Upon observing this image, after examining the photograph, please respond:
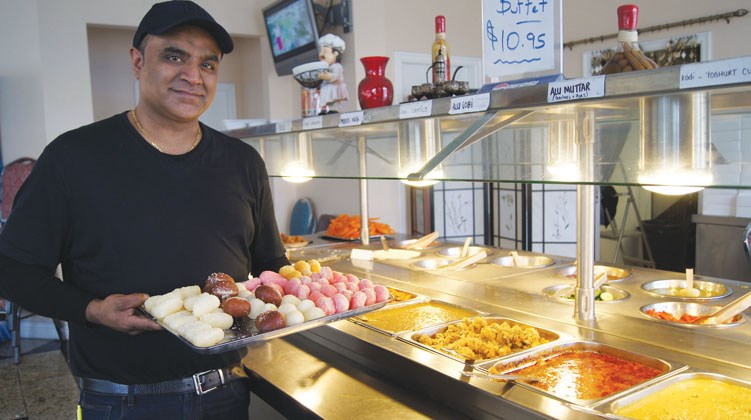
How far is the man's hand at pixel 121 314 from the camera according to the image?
149cm

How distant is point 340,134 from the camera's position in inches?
102

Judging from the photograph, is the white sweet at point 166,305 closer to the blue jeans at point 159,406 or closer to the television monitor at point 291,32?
the blue jeans at point 159,406

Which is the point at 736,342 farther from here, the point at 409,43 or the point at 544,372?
the point at 409,43

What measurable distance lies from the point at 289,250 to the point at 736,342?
2546mm

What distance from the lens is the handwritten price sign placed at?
1642 millimetres

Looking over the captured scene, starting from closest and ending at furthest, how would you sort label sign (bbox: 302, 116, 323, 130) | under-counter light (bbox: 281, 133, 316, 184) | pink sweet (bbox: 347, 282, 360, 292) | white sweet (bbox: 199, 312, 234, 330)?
white sweet (bbox: 199, 312, 234, 330) → pink sweet (bbox: 347, 282, 360, 292) → label sign (bbox: 302, 116, 323, 130) → under-counter light (bbox: 281, 133, 316, 184)

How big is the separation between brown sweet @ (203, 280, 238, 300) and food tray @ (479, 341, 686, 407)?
2.34ft

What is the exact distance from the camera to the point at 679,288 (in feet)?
7.90

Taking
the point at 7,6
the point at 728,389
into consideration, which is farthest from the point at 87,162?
the point at 7,6

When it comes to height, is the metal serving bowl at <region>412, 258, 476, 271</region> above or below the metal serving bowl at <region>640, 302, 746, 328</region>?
above

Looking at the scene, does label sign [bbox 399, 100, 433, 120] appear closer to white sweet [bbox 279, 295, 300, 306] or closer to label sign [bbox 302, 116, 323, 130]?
label sign [bbox 302, 116, 323, 130]

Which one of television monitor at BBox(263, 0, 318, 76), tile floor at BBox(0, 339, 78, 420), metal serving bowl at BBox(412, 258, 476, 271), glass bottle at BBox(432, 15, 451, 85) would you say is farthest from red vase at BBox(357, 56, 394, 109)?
television monitor at BBox(263, 0, 318, 76)

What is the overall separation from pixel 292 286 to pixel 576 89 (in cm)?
99

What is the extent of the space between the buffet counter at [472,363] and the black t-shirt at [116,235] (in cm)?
32
